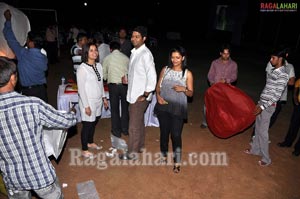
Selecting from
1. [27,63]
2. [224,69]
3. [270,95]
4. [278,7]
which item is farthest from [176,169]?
[278,7]

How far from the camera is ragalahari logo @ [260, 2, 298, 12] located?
18733 millimetres

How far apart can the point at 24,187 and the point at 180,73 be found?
248 cm

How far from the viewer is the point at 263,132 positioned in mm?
4199

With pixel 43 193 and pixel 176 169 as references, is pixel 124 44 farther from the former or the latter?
pixel 43 193

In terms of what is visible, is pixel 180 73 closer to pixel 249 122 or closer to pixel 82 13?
pixel 249 122

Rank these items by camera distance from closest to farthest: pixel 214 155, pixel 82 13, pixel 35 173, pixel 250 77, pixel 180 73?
pixel 35 173
pixel 180 73
pixel 214 155
pixel 250 77
pixel 82 13

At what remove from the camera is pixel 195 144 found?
16.9 ft

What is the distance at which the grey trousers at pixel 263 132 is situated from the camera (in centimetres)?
407

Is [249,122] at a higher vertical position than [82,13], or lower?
lower

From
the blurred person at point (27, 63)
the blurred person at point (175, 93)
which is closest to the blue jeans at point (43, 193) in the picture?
the blurred person at point (175, 93)

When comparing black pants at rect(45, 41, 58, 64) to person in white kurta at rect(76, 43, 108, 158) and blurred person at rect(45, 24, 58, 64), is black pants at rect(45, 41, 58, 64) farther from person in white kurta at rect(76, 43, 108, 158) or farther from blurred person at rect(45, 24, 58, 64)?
person in white kurta at rect(76, 43, 108, 158)

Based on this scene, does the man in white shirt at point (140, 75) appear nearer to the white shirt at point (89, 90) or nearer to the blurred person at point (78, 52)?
the white shirt at point (89, 90)

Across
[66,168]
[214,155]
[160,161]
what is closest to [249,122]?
[214,155]

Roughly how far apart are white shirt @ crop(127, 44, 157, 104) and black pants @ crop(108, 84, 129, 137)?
Answer: 2.90ft
